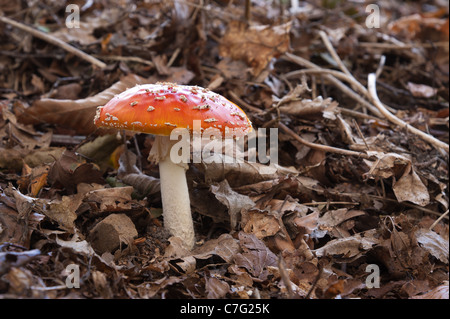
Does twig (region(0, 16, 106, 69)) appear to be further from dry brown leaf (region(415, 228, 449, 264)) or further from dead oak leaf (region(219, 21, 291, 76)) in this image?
dry brown leaf (region(415, 228, 449, 264))

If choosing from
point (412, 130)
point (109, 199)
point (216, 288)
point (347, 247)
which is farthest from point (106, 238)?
point (412, 130)

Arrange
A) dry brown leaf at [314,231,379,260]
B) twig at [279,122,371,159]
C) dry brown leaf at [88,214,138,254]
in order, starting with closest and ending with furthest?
dry brown leaf at [88,214,138,254]
dry brown leaf at [314,231,379,260]
twig at [279,122,371,159]

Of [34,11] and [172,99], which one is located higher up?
[34,11]

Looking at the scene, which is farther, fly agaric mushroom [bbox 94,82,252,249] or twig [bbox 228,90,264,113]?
twig [bbox 228,90,264,113]

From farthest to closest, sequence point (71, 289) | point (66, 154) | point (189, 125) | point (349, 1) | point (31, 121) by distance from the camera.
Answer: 1. point (349, 1)
2. point (31, 121)
3. point (66, 154)
4. point (189, 125)
5. point (71, 289)

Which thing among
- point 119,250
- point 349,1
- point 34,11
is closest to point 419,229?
point 119,250

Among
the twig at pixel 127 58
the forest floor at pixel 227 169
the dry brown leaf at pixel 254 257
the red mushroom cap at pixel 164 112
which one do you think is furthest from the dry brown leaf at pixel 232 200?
the twig at pixel 127 58

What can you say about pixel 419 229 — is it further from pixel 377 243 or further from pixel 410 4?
pixel 410 4

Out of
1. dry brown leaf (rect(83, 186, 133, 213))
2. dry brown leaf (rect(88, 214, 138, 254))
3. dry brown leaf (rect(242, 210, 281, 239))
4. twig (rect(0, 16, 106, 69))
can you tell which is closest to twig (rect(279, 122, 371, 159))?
dry brown leaf (rect(242, 210, 281, 239))
